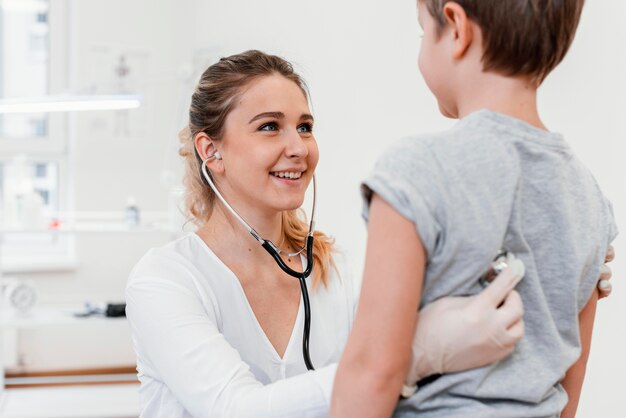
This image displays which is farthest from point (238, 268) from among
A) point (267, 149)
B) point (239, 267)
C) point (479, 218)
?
point (479, 218)

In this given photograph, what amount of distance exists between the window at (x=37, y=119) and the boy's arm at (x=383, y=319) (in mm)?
3576

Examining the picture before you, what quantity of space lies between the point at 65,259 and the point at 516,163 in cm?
371

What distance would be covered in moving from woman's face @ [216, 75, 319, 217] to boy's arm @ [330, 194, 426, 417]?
0.67m

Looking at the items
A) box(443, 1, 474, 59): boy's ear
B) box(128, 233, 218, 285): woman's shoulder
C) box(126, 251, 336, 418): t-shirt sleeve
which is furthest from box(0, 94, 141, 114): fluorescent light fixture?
box(443, 1, 474, 59): boy's ear

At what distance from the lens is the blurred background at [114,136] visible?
2.61 meters

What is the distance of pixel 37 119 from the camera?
425cm

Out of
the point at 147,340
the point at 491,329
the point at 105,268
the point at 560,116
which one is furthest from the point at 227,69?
the point at 105,268

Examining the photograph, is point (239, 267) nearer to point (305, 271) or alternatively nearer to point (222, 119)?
point (305, 271)

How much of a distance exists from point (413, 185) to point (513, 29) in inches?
7.3

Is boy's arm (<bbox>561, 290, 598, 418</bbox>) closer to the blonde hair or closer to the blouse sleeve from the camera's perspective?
the blouse sleeve

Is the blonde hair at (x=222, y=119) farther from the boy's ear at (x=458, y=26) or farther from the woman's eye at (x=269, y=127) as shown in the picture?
the boy's ear at (x=458, y=26)

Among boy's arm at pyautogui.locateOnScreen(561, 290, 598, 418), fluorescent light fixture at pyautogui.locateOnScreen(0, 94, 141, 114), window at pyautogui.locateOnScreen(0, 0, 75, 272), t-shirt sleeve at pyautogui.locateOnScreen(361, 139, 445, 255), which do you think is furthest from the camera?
window at pyautogui.locateOnScreen(0, 0, 75, 272)

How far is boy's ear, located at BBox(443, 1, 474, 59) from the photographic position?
0.77 metres

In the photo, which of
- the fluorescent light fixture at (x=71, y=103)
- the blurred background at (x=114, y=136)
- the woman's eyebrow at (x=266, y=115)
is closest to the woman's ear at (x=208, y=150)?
the woman's eyebrow at (x=266, y=115)
